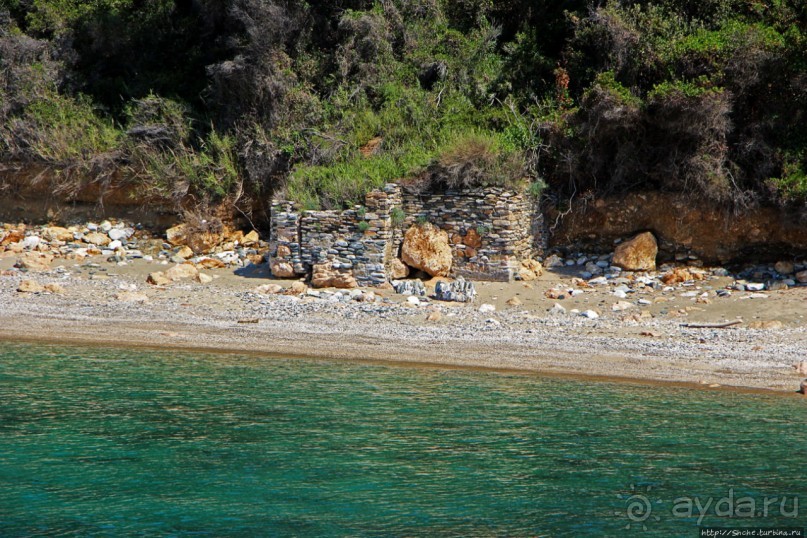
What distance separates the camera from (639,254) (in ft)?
48.2

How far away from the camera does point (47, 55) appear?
19688 millimetres

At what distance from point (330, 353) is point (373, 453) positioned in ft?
11.8

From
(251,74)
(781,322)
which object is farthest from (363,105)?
(781,322)

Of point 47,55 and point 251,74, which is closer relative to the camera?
point 251,74

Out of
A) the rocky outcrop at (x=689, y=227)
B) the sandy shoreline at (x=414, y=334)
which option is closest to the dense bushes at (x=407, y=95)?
the rocky outcrop at (x=689, y=227)

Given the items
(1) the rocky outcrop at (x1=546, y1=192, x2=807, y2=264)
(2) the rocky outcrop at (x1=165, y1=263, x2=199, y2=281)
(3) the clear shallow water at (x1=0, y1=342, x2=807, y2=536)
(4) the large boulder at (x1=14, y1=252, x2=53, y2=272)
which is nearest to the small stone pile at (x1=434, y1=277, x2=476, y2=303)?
(1) the rocky outcrop at (x1=546, y1=192, x2=807, y2=264)

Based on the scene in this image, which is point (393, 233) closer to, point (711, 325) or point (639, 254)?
point (639, 254)

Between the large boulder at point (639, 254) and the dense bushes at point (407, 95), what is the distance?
1035mm

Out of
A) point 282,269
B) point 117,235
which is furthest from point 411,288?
point 117,235

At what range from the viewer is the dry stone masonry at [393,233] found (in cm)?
1458

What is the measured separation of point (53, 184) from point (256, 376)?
33.1 feet

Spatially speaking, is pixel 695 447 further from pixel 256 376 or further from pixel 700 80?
pixel 700 80

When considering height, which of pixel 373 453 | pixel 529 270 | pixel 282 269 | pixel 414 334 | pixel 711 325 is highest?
pixel 529 270

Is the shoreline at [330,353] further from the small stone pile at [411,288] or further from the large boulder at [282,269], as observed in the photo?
the large boulder at [282,269]
